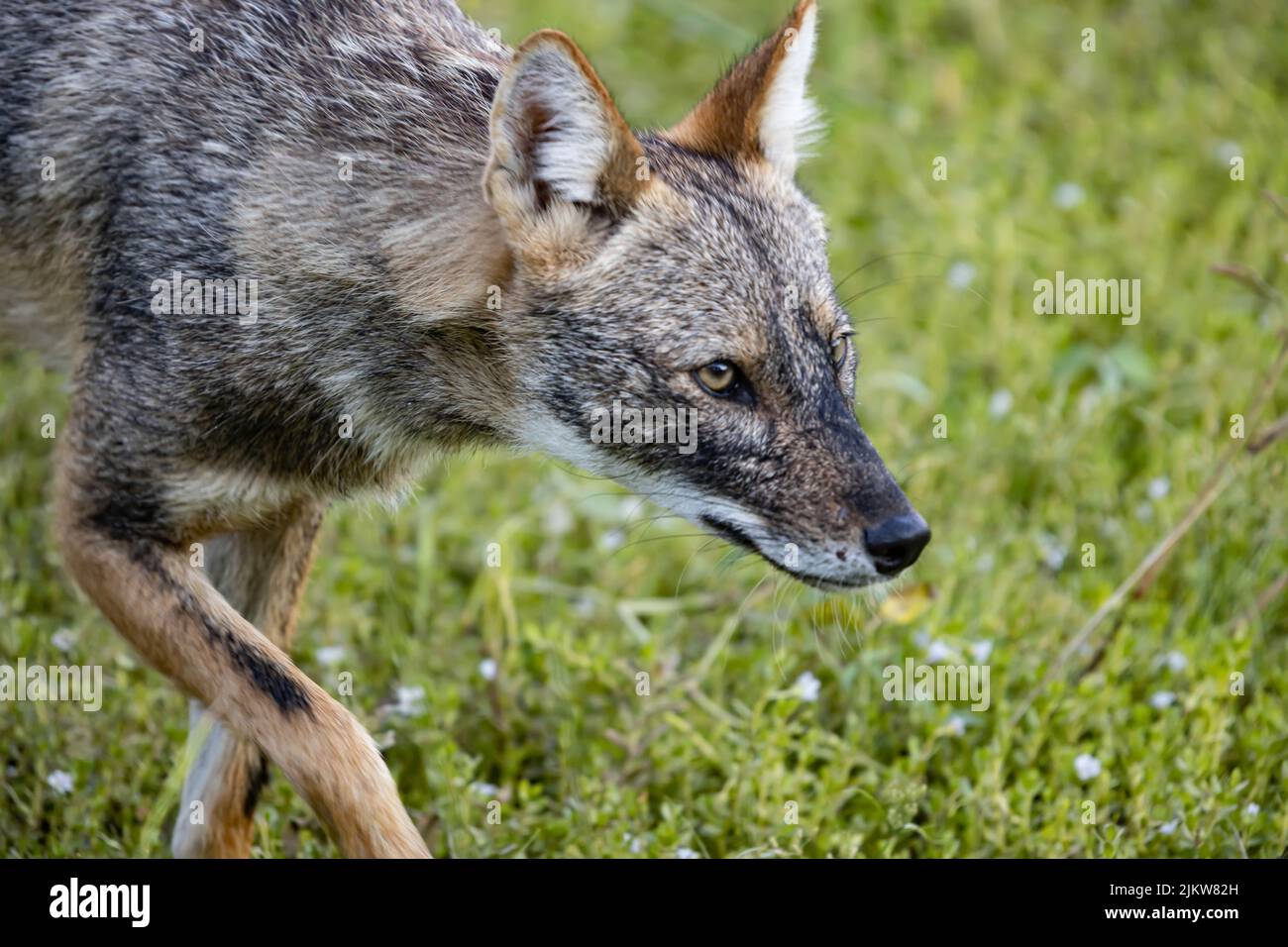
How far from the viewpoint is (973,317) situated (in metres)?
8.12

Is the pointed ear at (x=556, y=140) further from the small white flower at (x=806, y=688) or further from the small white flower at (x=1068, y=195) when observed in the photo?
the small white flower at (x=1068, y=195)

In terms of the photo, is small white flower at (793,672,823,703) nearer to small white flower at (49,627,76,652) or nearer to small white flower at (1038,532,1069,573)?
small white flower at (1038,532,1069,573)

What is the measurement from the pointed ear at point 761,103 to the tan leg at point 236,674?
204cm

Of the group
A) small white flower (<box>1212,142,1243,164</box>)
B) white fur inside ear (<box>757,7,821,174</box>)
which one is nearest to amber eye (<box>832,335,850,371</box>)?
white fur inside ear (<box>757,7,821,174</box>)

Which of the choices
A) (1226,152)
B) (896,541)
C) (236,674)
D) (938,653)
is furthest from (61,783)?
(1226,152)

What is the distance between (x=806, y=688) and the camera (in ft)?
18.2

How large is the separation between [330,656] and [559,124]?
2398 millimetres

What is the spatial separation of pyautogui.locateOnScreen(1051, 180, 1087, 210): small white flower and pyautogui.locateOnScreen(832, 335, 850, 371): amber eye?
427 centimetres

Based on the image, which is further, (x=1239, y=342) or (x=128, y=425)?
(x=1239, y=342)

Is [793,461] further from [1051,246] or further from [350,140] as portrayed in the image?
[1051,246]

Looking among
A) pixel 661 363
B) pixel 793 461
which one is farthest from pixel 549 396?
pixel 793 461

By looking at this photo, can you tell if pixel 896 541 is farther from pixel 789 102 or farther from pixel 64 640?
pixel 64 640

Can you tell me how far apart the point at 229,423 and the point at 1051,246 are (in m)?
5.12

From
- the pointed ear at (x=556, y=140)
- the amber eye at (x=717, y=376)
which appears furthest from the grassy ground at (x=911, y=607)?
the pointed ear at (x=556, y=140)
